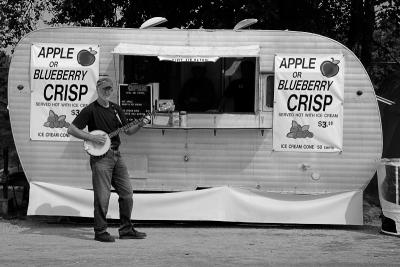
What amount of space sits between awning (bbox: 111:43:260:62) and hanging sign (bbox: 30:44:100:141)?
50cm

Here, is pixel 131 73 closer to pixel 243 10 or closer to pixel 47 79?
pixel 47 79

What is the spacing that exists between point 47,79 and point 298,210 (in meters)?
3.77

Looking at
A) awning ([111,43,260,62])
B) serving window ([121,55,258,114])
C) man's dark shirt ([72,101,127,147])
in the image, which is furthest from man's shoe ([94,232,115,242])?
awning ([111,43,260,62])

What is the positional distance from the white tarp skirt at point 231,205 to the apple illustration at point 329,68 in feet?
5.23

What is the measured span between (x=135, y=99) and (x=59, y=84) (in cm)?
106

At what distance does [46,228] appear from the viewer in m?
9.47

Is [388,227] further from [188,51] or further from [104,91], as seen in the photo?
[104,91]

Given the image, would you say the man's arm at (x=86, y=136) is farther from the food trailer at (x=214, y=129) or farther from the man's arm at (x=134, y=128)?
the food trailer at (x=214, y=129)

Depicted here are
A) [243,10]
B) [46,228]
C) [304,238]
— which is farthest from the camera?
[243,10]

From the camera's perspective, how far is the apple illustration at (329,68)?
9.26 meters

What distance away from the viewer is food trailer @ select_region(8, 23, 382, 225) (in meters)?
9.28

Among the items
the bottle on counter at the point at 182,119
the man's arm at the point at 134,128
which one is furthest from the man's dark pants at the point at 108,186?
Answer: the bottle on counter at the point at 182,119

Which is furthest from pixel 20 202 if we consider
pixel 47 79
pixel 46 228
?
pixel 47 79

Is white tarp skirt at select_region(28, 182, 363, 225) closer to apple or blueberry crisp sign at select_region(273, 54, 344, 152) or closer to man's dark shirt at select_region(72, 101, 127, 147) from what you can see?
apple or blueberry crisp sign at select_region(273, 54, 344, 152)
